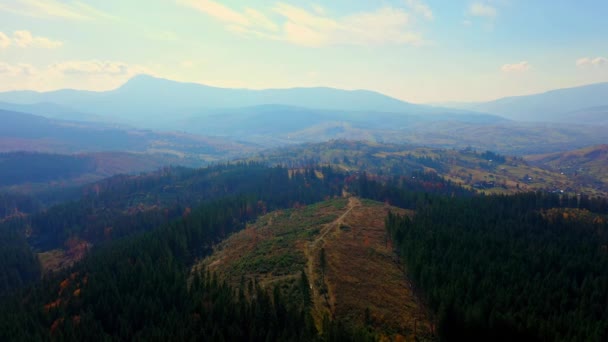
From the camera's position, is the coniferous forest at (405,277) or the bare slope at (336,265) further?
the bare slope at (336,265)

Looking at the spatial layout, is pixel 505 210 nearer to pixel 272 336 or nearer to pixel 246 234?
pixel 246 234

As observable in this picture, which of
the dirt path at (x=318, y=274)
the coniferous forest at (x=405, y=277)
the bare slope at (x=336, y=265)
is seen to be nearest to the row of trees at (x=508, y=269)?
the coniferous forest at (x=405, y=277)

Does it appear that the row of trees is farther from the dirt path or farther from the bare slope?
the dirt path

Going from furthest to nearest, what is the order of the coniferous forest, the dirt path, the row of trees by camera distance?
the dirt path → the coniferous forest → the row of trees

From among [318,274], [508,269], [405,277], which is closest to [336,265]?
[318,274]

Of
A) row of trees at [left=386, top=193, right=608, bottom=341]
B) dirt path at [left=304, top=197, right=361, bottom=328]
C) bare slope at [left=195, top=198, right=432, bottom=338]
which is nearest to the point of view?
row of trees at [left=386, top=193, right=608, bottom=341]

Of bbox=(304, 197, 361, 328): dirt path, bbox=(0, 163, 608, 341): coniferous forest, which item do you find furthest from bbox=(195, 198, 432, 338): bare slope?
bbox=(0, 163, 608, 341): coniferous forest

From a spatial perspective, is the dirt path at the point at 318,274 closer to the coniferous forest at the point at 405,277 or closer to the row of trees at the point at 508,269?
the coniferous forest at the point at 405,277

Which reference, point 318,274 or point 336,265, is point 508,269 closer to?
point 336,265
